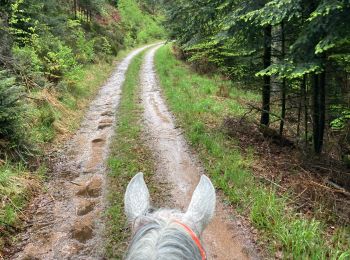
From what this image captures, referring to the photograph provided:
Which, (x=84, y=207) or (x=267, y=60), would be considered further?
(x=267, y=60)

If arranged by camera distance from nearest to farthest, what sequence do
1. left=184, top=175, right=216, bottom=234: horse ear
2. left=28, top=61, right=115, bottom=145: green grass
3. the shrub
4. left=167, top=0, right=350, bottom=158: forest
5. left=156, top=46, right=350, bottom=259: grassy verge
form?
left=184, top=175, right=216, bottom=234: horse ear → left=156, top=46, right=350, bottom=259: grassy verge → left=167, top=0, right=350, bottom=158: forest → the shrub → left=28, top=61, right=115, bottom=145: green grass

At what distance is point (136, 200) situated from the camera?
211cm

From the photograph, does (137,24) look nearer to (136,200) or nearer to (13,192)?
(13,192)

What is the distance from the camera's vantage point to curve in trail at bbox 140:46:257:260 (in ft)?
16.2

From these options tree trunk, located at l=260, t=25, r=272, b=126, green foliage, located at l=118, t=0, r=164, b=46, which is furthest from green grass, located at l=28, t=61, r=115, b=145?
green foliage, located at l=118, t=0, r=164, b=46

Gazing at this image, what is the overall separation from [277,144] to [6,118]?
6.93 metres

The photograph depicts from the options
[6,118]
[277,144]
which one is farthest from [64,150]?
[277,144]

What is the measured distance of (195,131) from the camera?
32.3ft

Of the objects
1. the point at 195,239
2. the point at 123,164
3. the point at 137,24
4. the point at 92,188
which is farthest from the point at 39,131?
the point at 137,24

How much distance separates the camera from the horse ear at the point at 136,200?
2021mm

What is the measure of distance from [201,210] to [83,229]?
157 inches

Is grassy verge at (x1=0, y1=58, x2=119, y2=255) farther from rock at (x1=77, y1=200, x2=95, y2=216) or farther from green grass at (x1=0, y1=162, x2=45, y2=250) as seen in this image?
rock at (x1=77, y1=200, x2=95, y2=216)

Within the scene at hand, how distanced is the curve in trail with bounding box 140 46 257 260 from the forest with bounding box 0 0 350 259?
44 millimetres

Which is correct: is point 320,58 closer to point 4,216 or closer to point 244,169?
point 244,169
